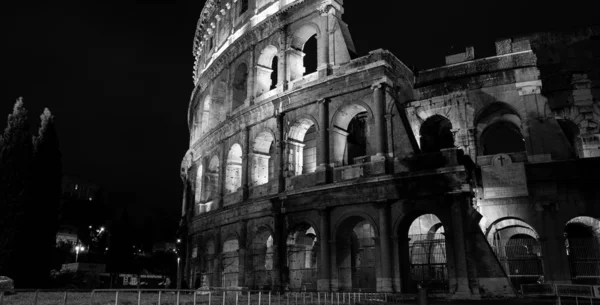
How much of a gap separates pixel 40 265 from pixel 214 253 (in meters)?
8.34

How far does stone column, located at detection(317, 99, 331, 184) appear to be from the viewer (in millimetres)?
18281

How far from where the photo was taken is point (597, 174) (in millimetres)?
17062

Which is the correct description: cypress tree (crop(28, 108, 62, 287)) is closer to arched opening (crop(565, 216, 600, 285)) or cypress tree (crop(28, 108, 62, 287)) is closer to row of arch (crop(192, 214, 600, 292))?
row of arch (crop(192, 214, 600, 292))

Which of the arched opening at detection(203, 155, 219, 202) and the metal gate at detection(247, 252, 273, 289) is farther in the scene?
the arched opening at detection(203, 155, 219, 202)

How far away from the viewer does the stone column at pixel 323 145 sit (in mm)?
18281

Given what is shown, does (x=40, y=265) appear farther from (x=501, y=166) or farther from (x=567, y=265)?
(x=567, y=265)

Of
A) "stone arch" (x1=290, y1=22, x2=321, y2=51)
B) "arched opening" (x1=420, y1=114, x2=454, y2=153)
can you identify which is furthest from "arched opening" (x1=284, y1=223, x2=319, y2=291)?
"stone arch" (x1=290, y1=22, x2=321, y2=51)

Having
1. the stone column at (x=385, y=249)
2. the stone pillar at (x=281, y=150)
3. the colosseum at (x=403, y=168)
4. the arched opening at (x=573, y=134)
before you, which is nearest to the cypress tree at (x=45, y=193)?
the colosseum at (x=403, y=168)

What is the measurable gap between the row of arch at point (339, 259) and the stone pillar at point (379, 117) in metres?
2.63

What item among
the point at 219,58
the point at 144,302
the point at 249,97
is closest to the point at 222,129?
the point at 249,97

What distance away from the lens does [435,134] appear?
70.3ft

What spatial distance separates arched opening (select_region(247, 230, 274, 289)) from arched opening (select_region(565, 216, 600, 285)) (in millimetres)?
11385

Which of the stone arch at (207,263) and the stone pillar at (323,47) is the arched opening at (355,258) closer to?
the stone pillar at (323,47)

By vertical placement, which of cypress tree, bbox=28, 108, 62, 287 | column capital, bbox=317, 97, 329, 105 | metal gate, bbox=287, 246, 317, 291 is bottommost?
metal gate, bbox=287, 246, 317, 291
